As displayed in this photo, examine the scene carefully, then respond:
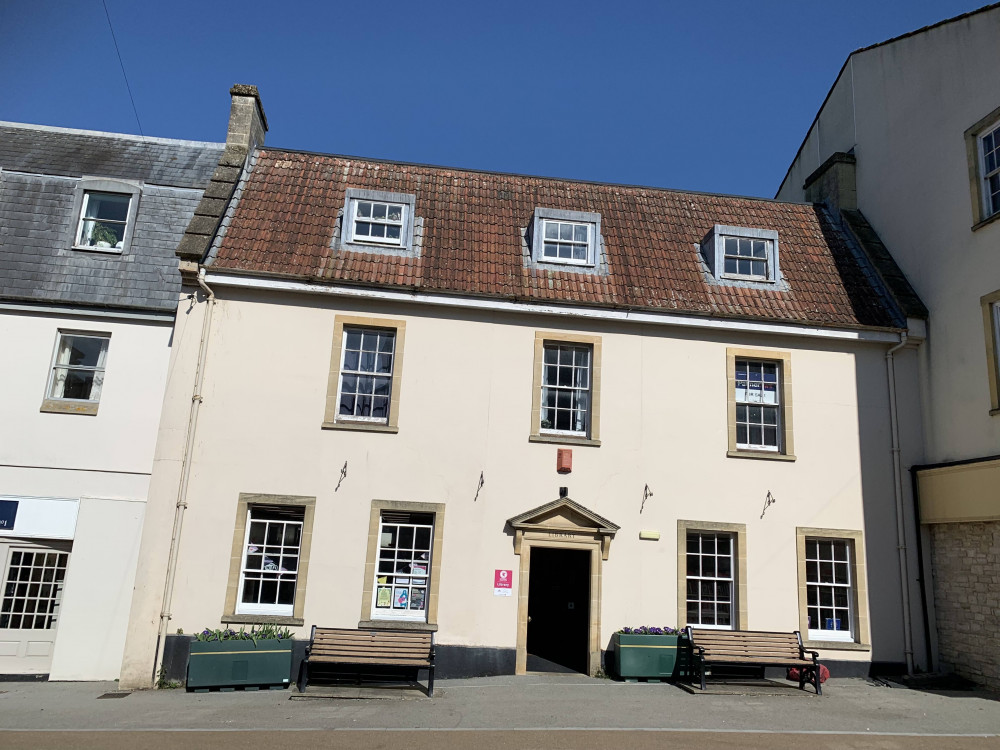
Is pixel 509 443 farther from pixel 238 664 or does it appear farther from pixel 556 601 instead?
pixel 238 664

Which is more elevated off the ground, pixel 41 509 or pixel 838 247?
pixel 838 247

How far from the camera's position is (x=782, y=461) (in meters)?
14.7

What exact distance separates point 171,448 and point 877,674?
13502 mm

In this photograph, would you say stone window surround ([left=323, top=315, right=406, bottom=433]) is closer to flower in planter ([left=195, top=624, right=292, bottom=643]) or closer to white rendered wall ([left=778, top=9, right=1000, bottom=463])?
flower in planter ([left=195, top=624, right=292, bottom=643])

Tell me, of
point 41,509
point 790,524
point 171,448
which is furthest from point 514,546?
point 41,509

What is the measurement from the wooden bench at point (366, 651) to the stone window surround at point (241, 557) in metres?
0.72

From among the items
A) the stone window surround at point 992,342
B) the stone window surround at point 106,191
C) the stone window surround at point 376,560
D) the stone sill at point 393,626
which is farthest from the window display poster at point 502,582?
the stone window surround at point 106,191

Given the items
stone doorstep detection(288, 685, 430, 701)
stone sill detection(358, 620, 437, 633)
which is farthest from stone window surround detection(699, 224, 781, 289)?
stone doorstep detection(288, 685, 430, 701)

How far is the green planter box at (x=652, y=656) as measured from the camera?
43.7 feet

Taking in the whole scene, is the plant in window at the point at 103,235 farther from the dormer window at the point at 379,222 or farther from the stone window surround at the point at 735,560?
the stone window surround at the point at 735,560

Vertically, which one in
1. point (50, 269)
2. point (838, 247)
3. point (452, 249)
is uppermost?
point (838, 247)

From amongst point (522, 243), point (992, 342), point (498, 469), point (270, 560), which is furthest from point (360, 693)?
point (992, 342)

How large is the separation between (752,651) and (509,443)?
556cm

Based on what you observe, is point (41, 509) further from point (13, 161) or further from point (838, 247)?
point (838, 247)
